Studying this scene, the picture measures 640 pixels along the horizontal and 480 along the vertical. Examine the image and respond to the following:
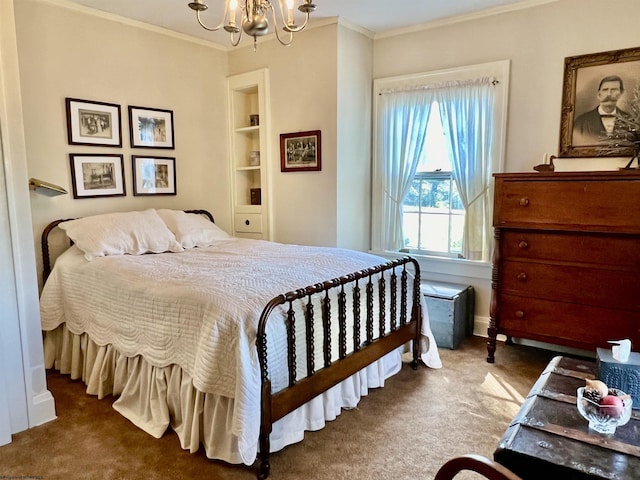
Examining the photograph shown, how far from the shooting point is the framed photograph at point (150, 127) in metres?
3.80

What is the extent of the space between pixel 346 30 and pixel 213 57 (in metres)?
1.42

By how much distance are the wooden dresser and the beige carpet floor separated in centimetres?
45

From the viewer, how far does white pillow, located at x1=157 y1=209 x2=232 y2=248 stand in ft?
11.7

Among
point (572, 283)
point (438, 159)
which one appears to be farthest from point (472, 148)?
point (572, 283)

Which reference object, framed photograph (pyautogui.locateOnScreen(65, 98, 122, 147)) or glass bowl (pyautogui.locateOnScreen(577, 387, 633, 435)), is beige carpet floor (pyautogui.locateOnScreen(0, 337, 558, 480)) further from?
framed photograph (pyautogui.locateOnScreen(65, 98, 122, 147))

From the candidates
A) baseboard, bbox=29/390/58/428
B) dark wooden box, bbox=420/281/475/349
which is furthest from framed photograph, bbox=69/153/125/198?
dark wooden box, bbox=420/281/475/349

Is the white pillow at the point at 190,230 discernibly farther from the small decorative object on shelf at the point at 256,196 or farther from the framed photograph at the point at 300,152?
the framed photograph at the point at 300,152

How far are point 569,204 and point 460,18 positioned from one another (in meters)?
1.83

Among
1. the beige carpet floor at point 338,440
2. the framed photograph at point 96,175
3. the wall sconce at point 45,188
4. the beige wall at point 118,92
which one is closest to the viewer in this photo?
the beige carpet floor at point 338,440

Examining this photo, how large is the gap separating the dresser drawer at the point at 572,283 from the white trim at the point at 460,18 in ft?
6.33

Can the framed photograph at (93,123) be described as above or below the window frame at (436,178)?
above

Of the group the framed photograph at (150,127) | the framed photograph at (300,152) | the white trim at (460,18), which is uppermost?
the white trim at (460,18)

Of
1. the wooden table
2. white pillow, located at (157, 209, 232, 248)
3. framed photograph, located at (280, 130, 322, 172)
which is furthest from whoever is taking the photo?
framed photograph, located at (280, 130, 322, 172)

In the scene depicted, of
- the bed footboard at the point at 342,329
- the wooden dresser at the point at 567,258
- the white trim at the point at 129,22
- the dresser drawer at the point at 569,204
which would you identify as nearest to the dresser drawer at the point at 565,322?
the wooden dresser at the point at 567,258
